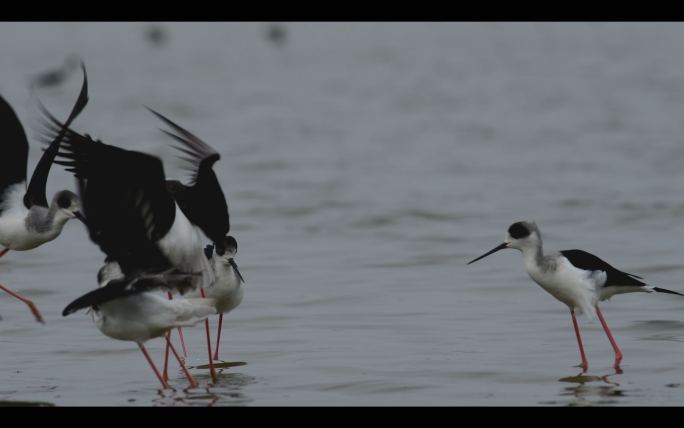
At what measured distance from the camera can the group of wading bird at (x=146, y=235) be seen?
7.41m

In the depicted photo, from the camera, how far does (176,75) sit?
3862 cm

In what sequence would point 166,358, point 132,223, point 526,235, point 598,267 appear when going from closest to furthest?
1. point 132,223
2. point 166,358
3. point 598,267
4. point 526,235

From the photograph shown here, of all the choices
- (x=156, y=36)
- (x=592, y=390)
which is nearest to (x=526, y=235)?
(x=592, y=390)

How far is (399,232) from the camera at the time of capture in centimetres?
1480

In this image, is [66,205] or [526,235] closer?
[66,205]

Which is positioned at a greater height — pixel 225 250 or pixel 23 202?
pixel 23 202

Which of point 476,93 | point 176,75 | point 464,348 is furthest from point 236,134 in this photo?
point 464,348

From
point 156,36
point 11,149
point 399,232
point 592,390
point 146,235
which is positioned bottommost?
point 592,390

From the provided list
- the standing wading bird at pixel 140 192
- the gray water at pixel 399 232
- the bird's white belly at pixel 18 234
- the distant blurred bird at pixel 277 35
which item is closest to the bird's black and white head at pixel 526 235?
the gray water at pixel 399 232

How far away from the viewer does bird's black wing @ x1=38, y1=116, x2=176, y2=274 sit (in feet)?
24.3

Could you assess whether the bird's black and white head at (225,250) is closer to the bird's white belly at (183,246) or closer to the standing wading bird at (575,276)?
the bird's white belly at (183,246)

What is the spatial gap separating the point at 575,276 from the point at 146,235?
2.77 metres

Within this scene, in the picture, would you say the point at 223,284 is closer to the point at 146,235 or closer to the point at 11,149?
the point at 146,235

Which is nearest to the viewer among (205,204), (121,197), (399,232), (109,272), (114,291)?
(114,291)
